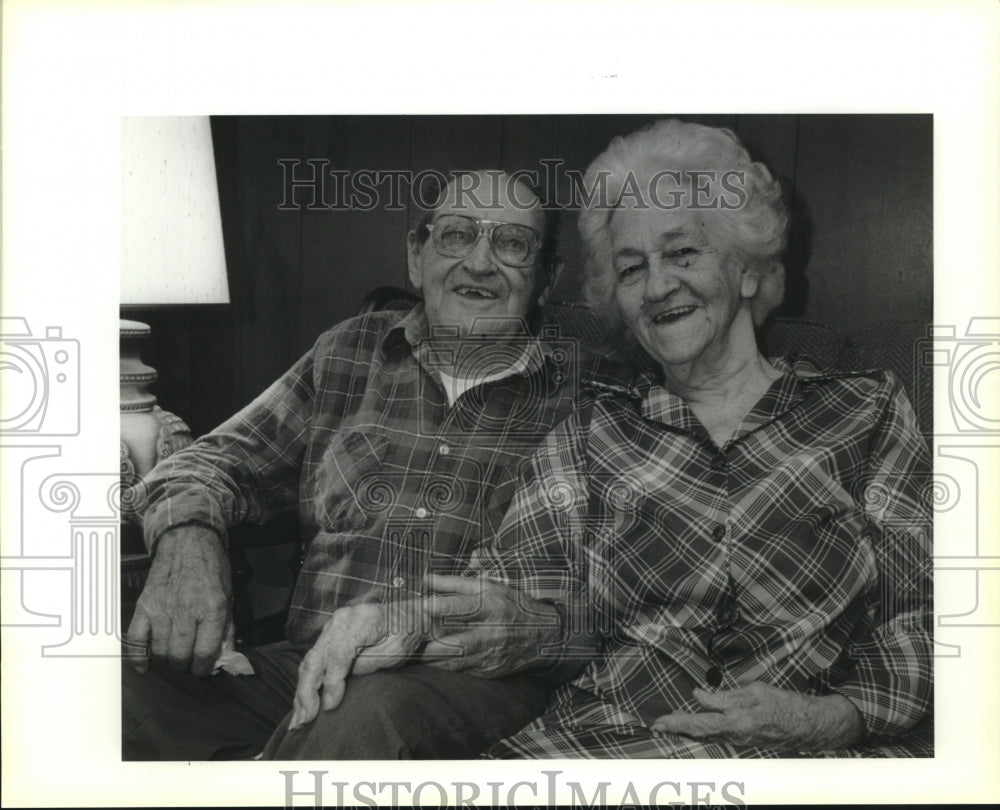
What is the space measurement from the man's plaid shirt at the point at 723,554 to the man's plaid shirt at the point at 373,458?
0.27 feet

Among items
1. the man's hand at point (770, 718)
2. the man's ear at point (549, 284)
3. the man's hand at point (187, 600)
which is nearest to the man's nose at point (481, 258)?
the man's ear at point (549, 284)

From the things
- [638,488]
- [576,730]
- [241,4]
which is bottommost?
[576,730]

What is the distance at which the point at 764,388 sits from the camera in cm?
221

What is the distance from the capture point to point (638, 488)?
2.20 metres

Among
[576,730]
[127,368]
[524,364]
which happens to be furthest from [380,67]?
[576,730]

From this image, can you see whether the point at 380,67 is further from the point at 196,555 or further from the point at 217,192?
the point at 196,555

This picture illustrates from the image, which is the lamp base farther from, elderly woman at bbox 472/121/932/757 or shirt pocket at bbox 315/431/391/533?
elderly woman at bbox 472/121/932/757

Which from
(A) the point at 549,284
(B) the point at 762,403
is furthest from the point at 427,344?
(B) the point at 762,403

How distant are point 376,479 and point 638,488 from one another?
556mm

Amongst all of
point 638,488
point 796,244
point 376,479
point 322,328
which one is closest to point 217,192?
point 322,328

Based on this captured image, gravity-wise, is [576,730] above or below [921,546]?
below

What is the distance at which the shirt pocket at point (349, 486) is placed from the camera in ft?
7.23

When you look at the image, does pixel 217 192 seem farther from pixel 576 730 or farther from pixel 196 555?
pixel 576 730

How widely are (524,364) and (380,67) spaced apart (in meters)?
0.70
